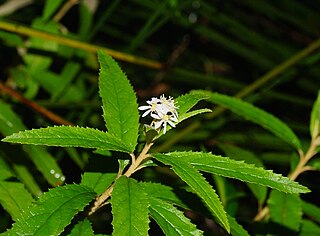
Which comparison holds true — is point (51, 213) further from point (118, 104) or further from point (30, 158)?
point (30, 158)

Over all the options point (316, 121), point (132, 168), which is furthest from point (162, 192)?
point (316, 121)

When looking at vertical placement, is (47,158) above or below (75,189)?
above

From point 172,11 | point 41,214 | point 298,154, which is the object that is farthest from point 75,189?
point 172,11

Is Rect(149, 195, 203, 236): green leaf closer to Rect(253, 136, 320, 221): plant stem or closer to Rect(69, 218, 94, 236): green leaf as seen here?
Rect(69, 218, 94, 236): green leaf

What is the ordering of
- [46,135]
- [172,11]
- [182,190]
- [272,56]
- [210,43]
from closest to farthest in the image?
1. [46,135]
2. [182,190]
3. [172,11]
4. [272,56]
5. [210,43]

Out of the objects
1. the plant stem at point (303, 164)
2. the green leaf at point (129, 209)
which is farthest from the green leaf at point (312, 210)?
the green leaf at point (129, 209)

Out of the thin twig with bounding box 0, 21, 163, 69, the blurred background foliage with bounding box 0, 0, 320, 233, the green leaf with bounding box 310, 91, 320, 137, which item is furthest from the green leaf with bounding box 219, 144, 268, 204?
the thin twig with bounding box 0, 21, 163, 69

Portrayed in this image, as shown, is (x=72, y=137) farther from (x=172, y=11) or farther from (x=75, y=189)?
(x=172, y=11)
